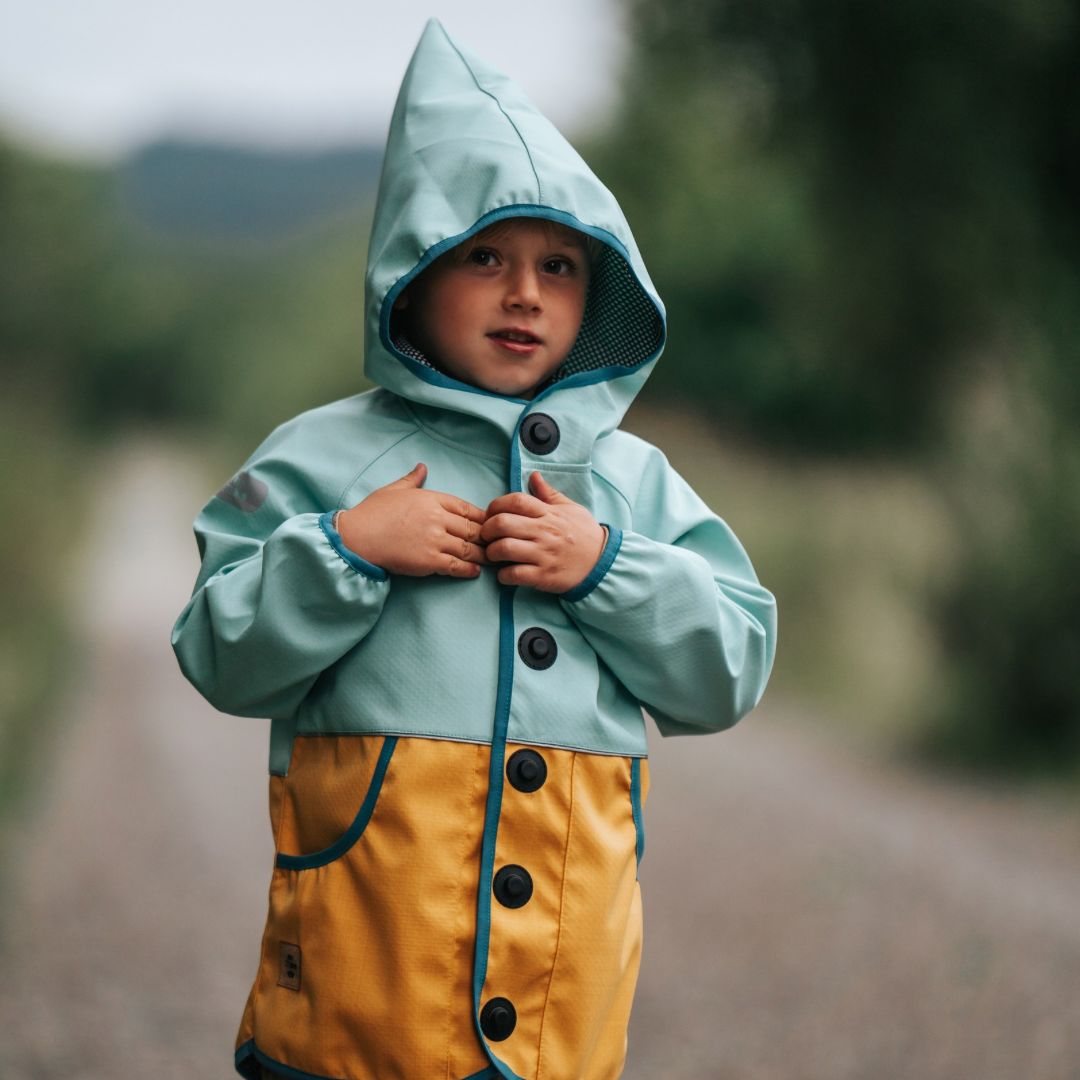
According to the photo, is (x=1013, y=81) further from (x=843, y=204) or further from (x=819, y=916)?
(x=819, y=916)

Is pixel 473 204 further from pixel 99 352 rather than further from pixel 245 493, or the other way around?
pixel 99 352

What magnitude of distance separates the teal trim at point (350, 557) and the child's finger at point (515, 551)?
15 centimetres

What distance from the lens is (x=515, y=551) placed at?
61.6 inches

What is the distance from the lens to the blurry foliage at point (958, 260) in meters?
6.63

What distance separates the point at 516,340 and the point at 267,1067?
40.4 inches

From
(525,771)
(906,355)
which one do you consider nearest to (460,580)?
(525,771)

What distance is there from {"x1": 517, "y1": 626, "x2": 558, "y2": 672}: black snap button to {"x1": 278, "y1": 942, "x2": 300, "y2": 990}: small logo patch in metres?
0.48

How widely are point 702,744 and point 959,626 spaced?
172 centimetres

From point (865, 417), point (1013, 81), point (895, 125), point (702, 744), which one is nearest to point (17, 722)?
point (702, 744)

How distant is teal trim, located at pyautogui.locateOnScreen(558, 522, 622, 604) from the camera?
1596 millimetres

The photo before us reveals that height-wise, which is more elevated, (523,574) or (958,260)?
(958,260)

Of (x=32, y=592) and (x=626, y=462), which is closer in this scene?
(x=626, y=462)

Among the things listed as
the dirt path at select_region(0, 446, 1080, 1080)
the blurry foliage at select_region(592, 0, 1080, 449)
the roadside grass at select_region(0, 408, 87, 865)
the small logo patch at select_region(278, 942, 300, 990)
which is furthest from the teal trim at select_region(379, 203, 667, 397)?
the blurry foliage at select_region(592, 0, 1080, 449)

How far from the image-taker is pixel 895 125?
25.1 feet
